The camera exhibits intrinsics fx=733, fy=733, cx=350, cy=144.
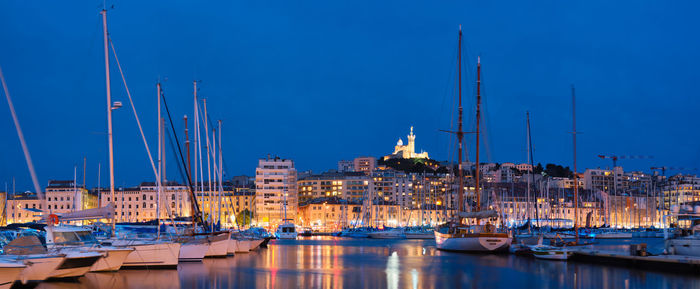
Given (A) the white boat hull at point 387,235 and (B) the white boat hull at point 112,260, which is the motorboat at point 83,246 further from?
(A) the white boat hull at point 387,235

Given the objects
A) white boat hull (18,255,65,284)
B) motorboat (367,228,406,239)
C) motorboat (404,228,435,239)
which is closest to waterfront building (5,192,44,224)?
motorboat (367,228,406,239)

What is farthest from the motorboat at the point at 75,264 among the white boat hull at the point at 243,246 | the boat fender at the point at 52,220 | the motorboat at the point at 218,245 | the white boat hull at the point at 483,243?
the white boat hull at the point at 483,243

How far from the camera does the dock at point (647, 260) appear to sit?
1355 inches

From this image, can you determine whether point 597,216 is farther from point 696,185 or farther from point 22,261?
point 22,261

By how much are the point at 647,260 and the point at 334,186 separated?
143988 mm

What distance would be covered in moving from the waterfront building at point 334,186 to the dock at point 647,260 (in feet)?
431

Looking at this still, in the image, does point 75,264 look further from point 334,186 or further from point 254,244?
point 334,186

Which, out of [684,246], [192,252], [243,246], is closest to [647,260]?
[684,246]

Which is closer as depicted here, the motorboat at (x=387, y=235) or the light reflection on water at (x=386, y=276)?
the light reflection on water at (x=386, y=276)

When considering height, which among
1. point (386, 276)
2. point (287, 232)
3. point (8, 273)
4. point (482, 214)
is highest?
point (482, 214)

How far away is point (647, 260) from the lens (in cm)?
3812

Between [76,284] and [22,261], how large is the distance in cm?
395

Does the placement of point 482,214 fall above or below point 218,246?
above

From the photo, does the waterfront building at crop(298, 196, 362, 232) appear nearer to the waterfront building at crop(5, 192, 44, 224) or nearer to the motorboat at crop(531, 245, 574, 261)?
the waterfront building at crop(5, 192, 44, 224)
